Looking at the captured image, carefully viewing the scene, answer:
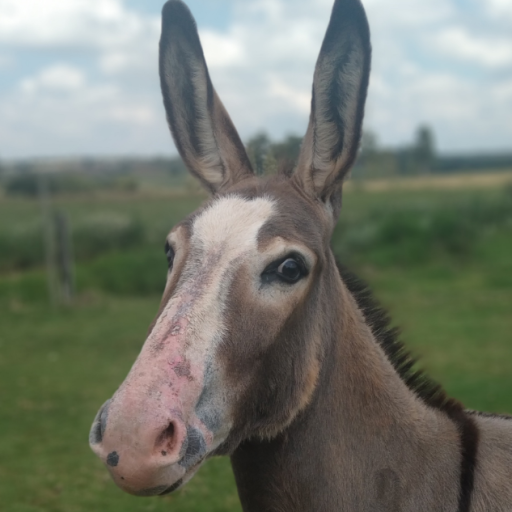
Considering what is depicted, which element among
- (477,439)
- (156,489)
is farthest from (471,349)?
(156,489)

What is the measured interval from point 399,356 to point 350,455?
2.02 feet

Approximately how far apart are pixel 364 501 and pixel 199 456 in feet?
2.77

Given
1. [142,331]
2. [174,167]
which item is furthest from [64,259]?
[174,167]

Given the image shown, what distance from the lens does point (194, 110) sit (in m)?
3.07

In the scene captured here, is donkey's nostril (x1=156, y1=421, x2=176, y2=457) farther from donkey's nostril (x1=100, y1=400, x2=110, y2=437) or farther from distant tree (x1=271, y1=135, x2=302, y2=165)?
distant tree (x1=271, y1=135, x2=302, y2=165)

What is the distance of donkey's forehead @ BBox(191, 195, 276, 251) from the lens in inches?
95.4

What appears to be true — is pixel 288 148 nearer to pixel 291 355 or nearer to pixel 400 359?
pixel 400 359

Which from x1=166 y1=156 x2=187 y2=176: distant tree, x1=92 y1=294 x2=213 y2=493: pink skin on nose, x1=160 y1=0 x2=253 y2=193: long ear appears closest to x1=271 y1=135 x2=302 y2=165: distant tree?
x1=160 y1=0 x2=253 y2=193: long ear

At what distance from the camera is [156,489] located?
2.00m

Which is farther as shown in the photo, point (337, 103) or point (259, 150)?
point (259, 150)

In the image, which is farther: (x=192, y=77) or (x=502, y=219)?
(x=502, y=219)

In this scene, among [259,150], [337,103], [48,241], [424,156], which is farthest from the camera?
[424,156]

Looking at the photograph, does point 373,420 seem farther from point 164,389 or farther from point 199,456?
point 164,389

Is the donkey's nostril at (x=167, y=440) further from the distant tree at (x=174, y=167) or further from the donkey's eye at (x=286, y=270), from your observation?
the distant tree at (x=174, y=167)
